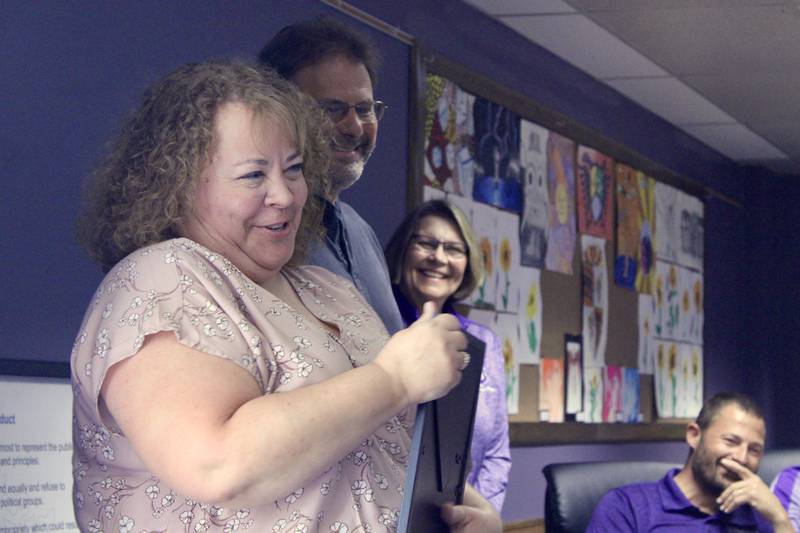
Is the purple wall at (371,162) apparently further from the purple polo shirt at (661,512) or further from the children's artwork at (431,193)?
the purple polo shirt at (661,512)

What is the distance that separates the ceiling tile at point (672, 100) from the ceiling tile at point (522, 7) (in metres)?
1.27

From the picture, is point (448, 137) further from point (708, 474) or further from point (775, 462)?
point (775, 462)

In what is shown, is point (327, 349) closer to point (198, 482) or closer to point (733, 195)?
point (198, 482)

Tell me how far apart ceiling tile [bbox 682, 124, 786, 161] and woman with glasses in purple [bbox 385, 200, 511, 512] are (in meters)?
3.70

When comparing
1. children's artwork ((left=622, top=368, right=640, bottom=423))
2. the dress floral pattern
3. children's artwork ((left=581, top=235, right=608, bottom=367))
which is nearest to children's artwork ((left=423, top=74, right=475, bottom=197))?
children's artwork ((left=581, top=235, right=608, bottom=367))

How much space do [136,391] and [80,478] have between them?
0.21 meters

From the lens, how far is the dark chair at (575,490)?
12.3 feet

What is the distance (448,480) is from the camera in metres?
1.47

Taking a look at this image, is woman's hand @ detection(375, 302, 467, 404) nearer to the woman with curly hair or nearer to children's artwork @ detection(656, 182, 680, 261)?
the woman with curly hair

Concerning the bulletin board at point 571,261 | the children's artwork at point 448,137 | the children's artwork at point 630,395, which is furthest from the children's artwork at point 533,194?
the children's artwork at point 630,395

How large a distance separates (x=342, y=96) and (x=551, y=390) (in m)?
3.75

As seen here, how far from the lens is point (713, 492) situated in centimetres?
407

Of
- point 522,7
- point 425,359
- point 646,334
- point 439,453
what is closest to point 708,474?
point 522,7

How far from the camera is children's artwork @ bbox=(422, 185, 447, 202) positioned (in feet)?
15.0
